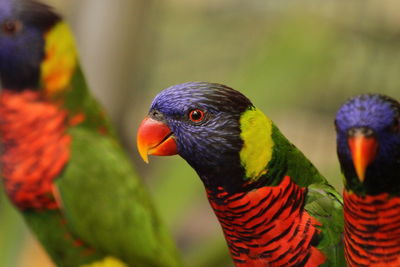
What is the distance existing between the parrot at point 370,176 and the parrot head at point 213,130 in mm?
148

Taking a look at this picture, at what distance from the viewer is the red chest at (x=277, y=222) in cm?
86

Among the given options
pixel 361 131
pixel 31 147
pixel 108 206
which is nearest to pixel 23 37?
pixel 31 147

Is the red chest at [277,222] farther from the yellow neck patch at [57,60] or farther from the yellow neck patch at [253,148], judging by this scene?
the yellow neck patch at [57,60]

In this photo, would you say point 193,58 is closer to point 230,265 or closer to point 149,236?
point 230,265

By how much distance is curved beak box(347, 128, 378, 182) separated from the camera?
70 centimetres

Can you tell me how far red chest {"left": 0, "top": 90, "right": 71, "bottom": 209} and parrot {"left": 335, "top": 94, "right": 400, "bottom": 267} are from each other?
0.76 m

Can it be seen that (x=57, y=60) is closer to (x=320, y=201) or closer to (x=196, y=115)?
(x=196, y=115)

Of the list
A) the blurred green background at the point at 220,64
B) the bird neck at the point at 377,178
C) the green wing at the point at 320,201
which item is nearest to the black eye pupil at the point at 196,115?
the green wing at the point at 320,201

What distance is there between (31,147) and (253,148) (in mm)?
670

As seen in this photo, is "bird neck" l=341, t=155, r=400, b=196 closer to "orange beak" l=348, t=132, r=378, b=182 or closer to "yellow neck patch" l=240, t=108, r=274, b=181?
"orange beak" l=348, t=132, r=378, b=182

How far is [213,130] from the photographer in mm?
861

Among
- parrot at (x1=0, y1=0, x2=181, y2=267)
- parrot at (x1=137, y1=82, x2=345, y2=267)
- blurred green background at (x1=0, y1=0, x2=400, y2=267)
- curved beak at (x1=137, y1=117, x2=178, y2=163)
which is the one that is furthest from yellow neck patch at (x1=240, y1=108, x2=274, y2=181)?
blurred green background at (x1=0, y1=0, x2=400, y2=267)

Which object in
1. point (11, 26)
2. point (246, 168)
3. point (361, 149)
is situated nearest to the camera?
point (361, 149)

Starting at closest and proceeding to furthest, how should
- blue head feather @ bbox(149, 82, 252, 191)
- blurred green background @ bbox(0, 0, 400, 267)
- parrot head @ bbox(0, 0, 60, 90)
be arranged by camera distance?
blue head feather @ bbox(149, 82, 252, 191)
parrot head @ bbox(0, 0, 60, 90)
blurred green background @ bbox(0, 0, 400, 267)
